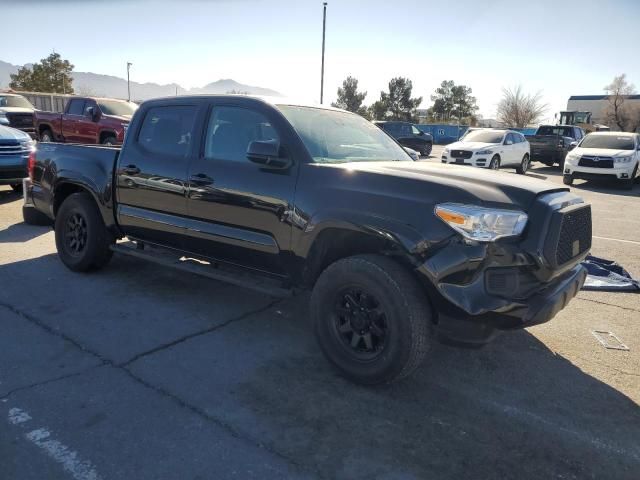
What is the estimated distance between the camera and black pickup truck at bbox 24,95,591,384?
9.49ft

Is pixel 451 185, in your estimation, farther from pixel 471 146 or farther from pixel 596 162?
pixel 471 146

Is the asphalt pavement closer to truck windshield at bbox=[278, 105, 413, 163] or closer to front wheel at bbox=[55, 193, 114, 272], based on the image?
front wheel at bbox=[55, 193, 114, 272]

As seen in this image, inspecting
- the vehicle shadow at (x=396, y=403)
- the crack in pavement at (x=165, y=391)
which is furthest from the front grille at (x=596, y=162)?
the crack in pavement at (x=165, y=391)

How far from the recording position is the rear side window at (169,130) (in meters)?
4.38

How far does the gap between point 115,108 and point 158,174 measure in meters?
12.2

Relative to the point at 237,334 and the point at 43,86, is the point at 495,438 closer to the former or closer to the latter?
the point at 237,334

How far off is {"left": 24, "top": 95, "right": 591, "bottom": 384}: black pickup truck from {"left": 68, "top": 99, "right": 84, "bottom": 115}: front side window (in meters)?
12.1

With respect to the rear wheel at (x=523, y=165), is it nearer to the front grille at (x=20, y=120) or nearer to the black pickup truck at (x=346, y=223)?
the black pickup truck at (x=346, y=223)

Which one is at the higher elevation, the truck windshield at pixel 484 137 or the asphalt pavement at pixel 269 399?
the truck windshield at pixel 484 137

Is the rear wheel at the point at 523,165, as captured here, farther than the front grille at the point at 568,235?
Yes

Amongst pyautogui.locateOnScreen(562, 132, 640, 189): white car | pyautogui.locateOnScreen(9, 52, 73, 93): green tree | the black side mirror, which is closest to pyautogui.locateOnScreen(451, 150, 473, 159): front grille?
pyautogui.locateOnScreen(562, 132, 640, 189): white car

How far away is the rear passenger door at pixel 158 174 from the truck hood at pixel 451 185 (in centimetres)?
152

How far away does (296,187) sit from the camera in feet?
11.6

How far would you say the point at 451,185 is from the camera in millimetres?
3031
